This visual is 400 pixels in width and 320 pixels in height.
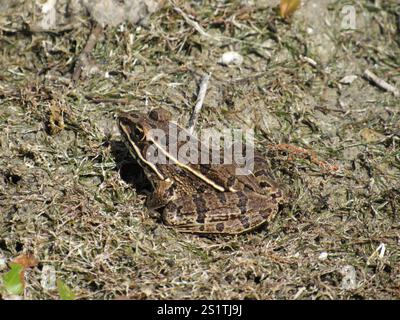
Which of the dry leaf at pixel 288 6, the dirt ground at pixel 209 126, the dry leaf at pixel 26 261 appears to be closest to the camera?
the dry leaf at pixel 26 261

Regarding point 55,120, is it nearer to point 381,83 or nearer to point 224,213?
point 224,213

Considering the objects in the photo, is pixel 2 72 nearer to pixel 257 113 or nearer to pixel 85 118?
pixel 85 118

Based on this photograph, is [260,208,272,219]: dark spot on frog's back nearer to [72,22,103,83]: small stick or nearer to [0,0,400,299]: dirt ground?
[0,0,400,299]: dirt ground

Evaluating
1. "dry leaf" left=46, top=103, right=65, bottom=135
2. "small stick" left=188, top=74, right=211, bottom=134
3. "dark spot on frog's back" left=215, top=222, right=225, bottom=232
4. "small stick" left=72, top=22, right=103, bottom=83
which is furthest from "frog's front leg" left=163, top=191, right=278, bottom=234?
"small stick" left=72, top=22, right=103, bottom=83

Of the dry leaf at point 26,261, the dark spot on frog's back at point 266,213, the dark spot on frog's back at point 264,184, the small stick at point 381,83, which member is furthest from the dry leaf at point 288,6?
the dry leaf at point 26,261

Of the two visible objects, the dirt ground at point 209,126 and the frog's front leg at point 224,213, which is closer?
the dirt ground at point 209,126

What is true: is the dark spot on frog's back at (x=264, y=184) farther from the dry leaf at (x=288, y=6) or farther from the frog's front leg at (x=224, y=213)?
the dry leaf at (x=288, y=6)

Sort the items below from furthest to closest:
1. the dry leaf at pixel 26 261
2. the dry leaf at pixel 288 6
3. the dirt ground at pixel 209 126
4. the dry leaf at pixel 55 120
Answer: the dry leaf at pixel 288 6 → the dry leaf at pixel 55 120 → the dirt ground at pixel 209 126 → the dry leaf at pixel 26 261
